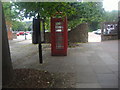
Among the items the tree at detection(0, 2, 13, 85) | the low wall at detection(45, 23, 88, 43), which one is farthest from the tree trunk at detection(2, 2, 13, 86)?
the low wall at detection(45, 23, 88, 43)

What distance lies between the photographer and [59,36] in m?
10.6

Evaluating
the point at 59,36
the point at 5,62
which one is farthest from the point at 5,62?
the point at 59,36

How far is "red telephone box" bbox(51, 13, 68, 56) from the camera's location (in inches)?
408

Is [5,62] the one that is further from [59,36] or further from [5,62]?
[59,36]

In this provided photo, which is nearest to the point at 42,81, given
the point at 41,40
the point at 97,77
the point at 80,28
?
the point at 97,77

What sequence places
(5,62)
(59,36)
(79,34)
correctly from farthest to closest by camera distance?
1. (79,34)
2. (59,36)
3. (5,62)

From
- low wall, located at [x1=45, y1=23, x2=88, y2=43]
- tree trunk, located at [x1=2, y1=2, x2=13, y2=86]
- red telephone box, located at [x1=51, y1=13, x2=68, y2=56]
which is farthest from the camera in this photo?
low wall, located at [x1=45, y1=23, x2=88, y2=43]

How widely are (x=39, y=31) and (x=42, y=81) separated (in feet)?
10.9

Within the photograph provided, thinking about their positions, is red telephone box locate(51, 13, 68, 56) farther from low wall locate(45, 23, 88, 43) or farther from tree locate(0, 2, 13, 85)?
low wall locate(45, 23, 88, 43)

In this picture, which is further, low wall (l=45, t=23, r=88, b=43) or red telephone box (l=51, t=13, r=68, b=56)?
low wall (l=45, t=23, r=88, b=43)

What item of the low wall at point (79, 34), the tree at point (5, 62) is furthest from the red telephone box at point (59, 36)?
the low wall at point (79, 34)

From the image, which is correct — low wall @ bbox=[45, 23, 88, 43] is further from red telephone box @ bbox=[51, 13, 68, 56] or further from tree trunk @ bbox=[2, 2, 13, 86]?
tree trunk @ bbox=[2, 2, 13, 86]

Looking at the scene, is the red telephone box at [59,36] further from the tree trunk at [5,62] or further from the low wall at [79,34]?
the low wall at [79,34]

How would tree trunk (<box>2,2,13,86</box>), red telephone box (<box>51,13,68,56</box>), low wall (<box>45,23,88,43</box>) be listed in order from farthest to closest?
low wall (<box>45,23,88,43</box>) → red telephone box (<box>51,13,68,56</box>) → tree trunk (<box>2,2,13,86</box>)
